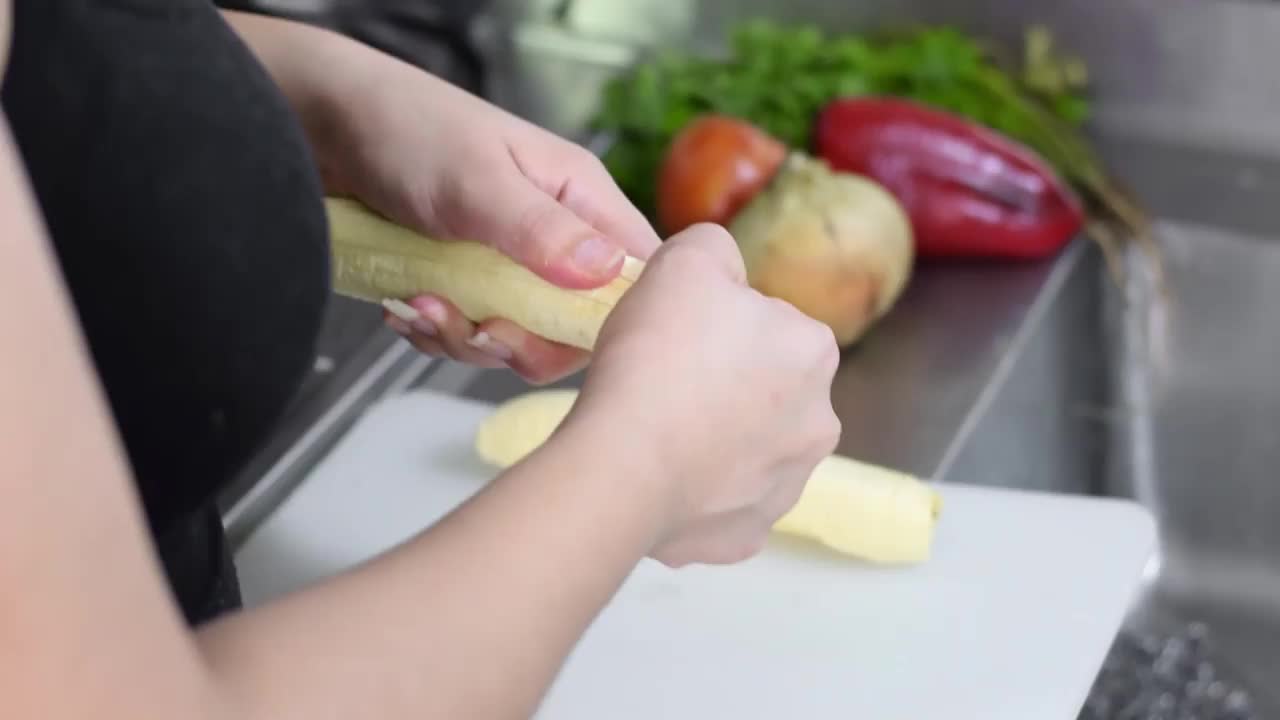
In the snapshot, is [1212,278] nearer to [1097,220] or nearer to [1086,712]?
[1097,220]

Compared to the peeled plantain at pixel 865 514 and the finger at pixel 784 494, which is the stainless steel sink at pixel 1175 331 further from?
the finger at pixel 784 494

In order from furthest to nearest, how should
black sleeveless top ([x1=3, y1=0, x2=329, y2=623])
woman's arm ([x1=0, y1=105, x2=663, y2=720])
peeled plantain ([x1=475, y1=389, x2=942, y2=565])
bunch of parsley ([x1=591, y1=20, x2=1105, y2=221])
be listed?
bunch of parsley ([x1=591, y1=20, x2=1105, y2=221]), peeled plantain ([x1=475, y1=389, x2=942, y2=565]), black sleeveless top ([x1=3, y1=0, x2=329, y2=623]), woman's arm ([x1=0, y1=105, x2=663, y2=720])

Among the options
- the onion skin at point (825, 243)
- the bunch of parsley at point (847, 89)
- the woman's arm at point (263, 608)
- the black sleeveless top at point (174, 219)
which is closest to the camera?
the woman's arm at point (263, 608)

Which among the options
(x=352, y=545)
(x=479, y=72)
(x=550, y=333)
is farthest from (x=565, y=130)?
(x=550, y=333)

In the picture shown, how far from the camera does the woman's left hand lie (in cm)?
50

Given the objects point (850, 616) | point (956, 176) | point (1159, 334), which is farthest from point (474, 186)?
point (1159, 334)

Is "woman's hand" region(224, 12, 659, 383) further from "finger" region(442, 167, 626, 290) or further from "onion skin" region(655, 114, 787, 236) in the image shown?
"onion skin" region(655, 114, 787, 236)

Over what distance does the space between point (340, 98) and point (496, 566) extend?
247mm

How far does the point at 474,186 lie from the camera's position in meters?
0.51

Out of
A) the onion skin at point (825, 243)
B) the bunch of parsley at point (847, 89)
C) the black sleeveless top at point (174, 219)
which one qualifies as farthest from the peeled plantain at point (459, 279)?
the bunch of parsley at point (847, 89)

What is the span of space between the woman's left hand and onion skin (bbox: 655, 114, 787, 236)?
Result: 0.33 m

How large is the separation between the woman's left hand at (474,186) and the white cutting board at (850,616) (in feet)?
0.40

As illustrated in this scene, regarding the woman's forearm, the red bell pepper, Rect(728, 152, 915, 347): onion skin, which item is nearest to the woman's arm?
the woman's forearm

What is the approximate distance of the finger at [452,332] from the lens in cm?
52
